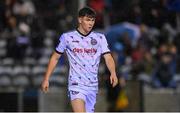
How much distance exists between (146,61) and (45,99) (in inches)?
117

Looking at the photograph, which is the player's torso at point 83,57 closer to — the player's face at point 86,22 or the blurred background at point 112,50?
the player's face at point 86,22

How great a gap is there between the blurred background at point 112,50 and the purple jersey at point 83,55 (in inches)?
290

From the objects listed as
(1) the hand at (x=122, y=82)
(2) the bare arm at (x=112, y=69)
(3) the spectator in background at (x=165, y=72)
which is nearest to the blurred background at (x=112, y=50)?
(3) the spectator in background at (x=165, y=72)

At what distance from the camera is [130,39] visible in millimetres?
19219

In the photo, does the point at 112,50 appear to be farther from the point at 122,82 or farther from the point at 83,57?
the point at 83,57

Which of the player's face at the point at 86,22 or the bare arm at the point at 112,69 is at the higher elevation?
the player's face at the point at 86,22

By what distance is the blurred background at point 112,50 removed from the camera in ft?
57.9

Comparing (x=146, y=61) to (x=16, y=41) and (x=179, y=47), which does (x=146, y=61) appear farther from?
(x=16, y=41)

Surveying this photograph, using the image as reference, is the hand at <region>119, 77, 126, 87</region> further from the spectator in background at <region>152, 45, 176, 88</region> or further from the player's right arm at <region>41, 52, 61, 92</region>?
the player's right arm at <region>41, 52, 61, 92</region>

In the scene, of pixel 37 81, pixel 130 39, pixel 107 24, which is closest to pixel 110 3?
pixel 107 24

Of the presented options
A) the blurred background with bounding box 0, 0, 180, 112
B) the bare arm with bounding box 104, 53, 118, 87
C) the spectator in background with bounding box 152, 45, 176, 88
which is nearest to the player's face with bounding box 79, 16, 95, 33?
the bare arm with bounding box 104, 53, 118, 87

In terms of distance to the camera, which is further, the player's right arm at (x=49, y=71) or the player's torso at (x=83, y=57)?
the player's torso at (x=83, y=57)

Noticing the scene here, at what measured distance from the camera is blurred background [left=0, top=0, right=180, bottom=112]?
17656 millimetres

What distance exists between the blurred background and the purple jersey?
7.36 meters
